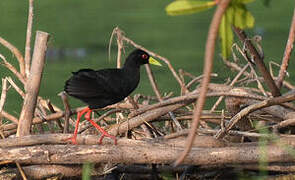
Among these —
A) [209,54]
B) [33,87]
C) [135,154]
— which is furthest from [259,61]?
[209,54]

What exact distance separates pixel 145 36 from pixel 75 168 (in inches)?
585

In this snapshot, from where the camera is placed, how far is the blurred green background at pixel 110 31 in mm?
13211

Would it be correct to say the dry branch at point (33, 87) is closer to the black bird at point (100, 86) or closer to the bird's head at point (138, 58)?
the black bird at point (100, 86)

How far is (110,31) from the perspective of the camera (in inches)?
790

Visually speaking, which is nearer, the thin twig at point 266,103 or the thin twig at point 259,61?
the thin twig at point 259,61

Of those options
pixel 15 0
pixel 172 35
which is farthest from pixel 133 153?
pixel 15 0

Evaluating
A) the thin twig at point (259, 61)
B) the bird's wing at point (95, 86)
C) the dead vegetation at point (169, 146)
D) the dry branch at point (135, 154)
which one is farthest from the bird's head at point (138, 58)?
the thin twig at point (259, 61)

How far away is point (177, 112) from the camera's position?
4.55m

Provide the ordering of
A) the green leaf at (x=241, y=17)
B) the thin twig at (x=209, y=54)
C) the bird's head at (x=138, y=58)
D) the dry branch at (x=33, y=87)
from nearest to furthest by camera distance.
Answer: the thin twig at (x=209, y=54)
the green leaf at (x=241, y=17)
the dry branch at (x=33, y=87)
the bird's head at (x=138, y=58)

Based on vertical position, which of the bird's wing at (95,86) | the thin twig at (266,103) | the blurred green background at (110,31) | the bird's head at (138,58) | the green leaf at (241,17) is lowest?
the thin twig at (266,103)

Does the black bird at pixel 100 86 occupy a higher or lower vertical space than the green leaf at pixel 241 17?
lower

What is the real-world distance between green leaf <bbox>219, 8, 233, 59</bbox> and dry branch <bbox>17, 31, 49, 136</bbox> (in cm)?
220

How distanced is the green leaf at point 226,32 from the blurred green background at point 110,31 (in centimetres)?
679

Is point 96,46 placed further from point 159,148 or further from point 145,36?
point 159,148
